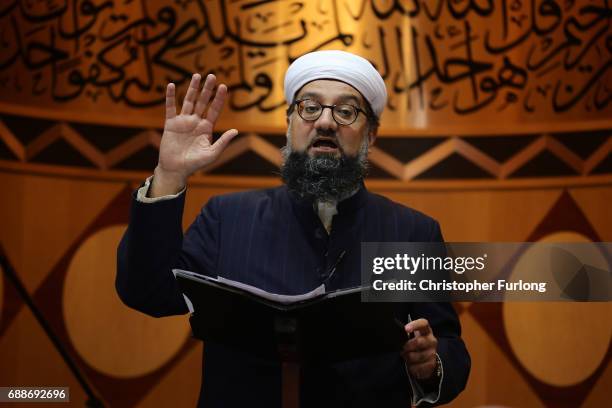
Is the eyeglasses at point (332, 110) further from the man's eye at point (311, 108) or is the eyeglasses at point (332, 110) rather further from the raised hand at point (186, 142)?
the raised hand at point (186, 142)

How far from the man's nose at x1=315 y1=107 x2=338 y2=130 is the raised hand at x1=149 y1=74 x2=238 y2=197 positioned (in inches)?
9.1

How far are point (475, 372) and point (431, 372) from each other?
1.77 m

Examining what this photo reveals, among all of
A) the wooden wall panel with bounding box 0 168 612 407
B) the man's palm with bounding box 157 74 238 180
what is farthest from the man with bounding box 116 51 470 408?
the wooden wall panel with bounding box 0 168 612 407

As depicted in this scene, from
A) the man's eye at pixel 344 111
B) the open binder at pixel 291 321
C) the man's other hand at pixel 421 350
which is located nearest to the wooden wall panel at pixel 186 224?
the man's eye at pixel 344 111

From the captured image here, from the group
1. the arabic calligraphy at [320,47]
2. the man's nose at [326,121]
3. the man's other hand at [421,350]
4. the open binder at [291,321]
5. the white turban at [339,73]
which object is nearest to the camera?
the open binder at [291,321]

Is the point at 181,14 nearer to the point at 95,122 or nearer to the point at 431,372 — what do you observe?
the point at 95,122

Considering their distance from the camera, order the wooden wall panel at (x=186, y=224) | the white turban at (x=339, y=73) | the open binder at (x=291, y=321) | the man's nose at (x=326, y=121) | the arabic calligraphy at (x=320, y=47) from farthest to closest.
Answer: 1. the arabic calligraphy at (x=320, y=47)
2. the wooden wall panel at (x=186, y=224)
3. the white turban at (x=339, y=73)
4. the man's nose at (x=326, y=121)
5. the open binder at (x=291, y=321)

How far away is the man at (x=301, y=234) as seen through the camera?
A: 1596 millimetres

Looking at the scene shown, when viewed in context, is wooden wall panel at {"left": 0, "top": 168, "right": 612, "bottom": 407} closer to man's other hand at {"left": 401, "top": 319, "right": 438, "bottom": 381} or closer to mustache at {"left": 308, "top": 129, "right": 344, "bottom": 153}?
mustache at {"left": 308, "top": 129, "right": 344, "bottom": 153}

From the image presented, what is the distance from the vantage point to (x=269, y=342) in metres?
1.41

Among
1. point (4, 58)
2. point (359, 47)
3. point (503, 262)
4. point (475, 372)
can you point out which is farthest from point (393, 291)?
point (4, 58)

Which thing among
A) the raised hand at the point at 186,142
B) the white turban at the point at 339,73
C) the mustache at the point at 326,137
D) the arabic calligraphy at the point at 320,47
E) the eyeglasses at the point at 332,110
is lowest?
the raised hand at the point at 186,142

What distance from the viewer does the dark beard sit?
73.3 inches

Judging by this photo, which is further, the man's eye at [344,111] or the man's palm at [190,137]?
the man's eye at [344,111]
